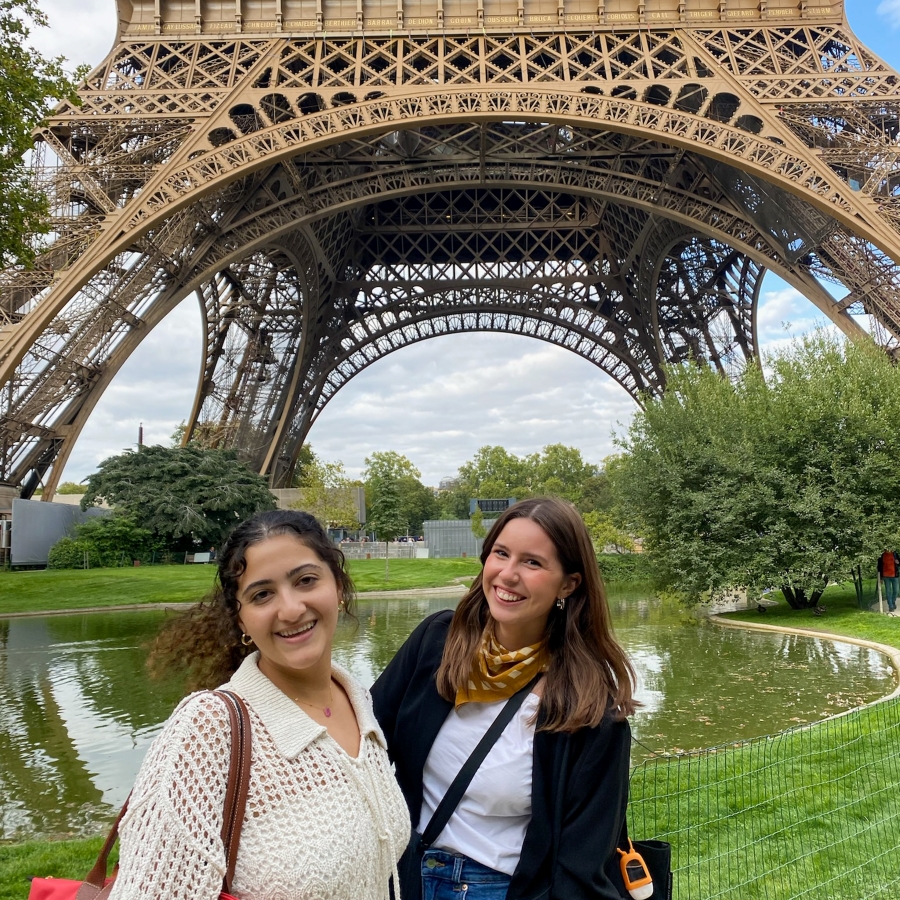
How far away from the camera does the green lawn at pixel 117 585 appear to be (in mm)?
18344

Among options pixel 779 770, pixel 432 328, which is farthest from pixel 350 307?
pixel 779 770

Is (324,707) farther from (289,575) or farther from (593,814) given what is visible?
(593,814)

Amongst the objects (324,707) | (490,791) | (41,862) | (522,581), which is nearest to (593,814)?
(490,791)

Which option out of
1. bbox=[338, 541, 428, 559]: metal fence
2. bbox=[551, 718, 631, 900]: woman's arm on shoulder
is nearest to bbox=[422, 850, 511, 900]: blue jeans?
bbox=[551, 718, 631, 900]: woman's arm on shoulder

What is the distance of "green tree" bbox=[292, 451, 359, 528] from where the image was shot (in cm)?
3438

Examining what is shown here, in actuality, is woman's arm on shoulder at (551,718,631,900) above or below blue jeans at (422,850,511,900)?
above

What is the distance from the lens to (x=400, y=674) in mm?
2229

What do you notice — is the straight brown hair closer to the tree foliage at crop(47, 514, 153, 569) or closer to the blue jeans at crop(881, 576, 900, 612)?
the blue jeans at crop(881, 576, 900, 612)

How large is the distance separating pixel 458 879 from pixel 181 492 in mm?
26965

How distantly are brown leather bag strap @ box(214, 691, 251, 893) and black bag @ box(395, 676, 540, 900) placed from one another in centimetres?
71

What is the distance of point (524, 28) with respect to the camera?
17.9 metres

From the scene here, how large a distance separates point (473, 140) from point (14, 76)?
13725mm

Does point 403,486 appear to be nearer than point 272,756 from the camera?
No

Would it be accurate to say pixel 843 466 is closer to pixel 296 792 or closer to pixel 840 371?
pixel 840 371
